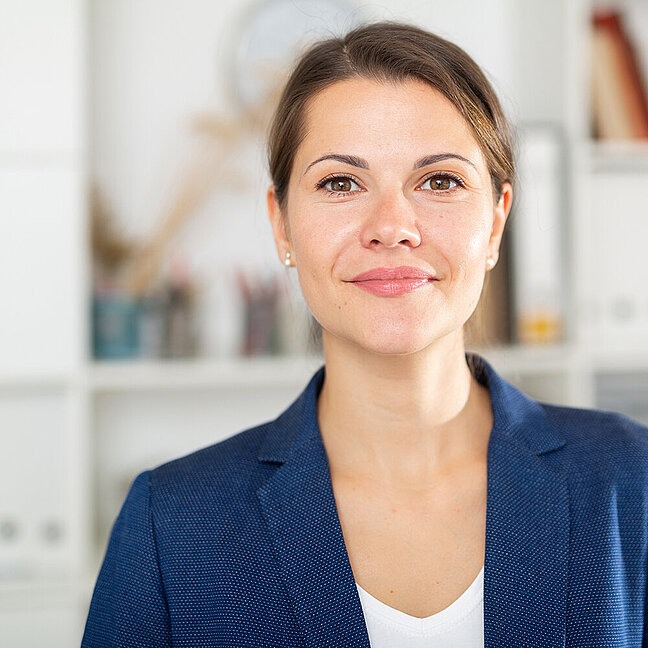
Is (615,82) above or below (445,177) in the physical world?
above

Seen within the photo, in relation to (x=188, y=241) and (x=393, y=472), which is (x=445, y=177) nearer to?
(x=393, y=472)

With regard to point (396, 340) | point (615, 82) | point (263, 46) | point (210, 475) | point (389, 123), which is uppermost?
point (263, 46)

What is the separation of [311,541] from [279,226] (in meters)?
0.45

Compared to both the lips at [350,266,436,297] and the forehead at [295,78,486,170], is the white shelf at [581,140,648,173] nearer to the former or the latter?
the forehead at [295,78,486,170]

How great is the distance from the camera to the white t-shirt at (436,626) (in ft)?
3.40

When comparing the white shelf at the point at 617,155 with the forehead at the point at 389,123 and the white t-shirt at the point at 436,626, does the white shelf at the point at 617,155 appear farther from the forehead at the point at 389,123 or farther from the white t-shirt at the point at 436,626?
the white t-shirt at the point at 436,626

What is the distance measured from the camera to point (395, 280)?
3.46 ft

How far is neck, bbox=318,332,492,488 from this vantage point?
1143mm

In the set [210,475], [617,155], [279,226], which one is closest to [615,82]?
[617,155]

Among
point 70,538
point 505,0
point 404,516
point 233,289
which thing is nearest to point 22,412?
point 70,538

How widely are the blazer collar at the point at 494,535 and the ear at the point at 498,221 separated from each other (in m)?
0.21

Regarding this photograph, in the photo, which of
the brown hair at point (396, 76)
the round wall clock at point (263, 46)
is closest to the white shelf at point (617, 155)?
the round wall clock at point (263, 46)

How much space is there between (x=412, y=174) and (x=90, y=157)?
1447 mm

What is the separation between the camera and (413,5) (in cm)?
243
